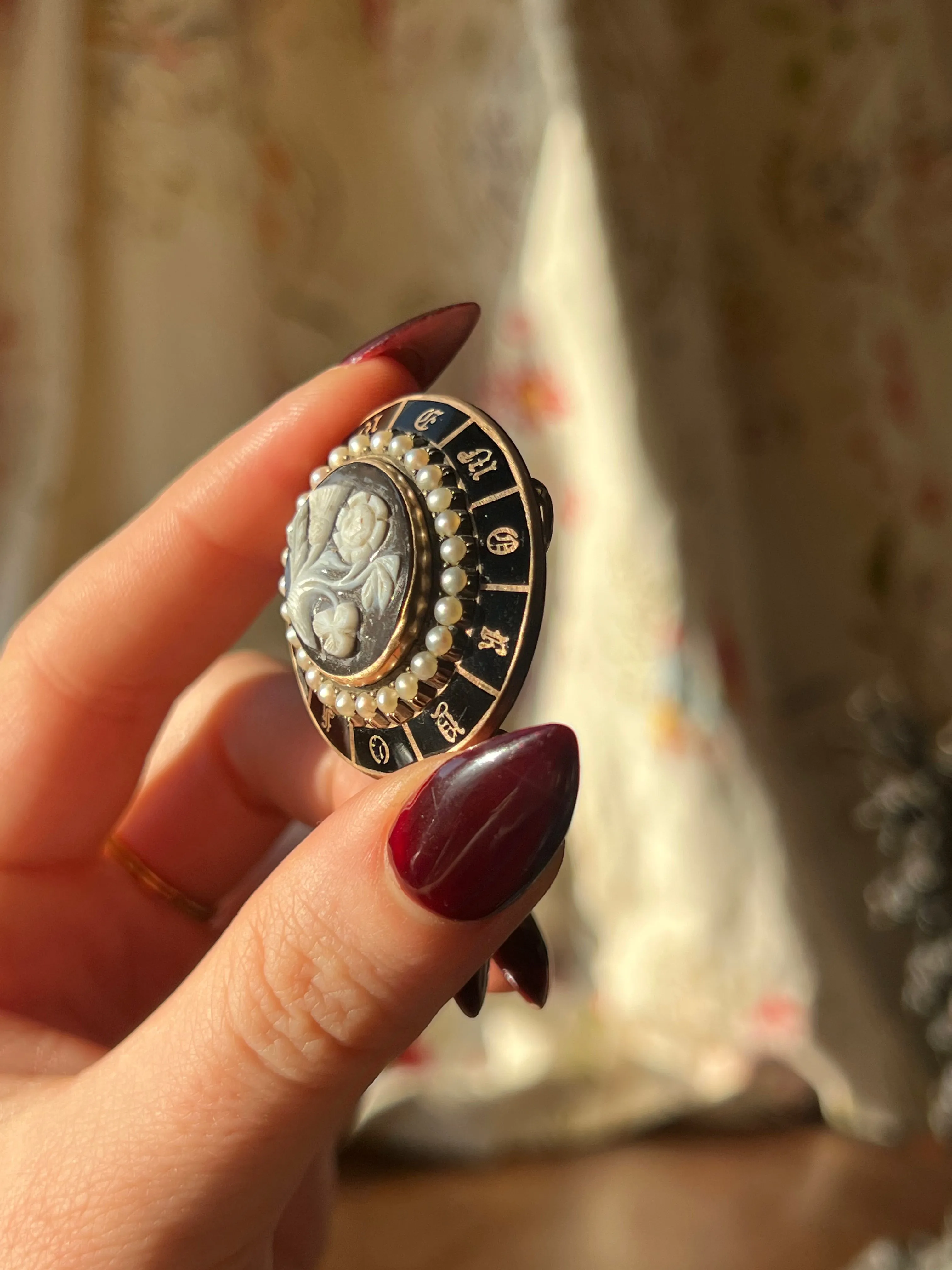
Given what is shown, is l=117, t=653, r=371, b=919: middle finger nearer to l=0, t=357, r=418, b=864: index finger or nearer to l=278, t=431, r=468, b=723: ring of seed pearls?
l=0, t=357, r=418, b=864: index finger

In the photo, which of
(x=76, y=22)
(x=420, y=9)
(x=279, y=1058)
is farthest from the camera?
(x=420, y=9)

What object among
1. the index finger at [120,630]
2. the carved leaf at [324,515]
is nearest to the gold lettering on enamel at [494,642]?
the carved leaf at [324,515]

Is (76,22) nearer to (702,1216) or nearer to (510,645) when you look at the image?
(510,645)

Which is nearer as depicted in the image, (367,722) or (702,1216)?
(367,722)

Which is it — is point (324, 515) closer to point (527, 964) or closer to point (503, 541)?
point (503, 541)

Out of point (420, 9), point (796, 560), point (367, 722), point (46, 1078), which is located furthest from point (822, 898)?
point (420, 9)

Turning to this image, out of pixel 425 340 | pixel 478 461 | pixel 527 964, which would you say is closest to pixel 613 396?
pixel 425 340
